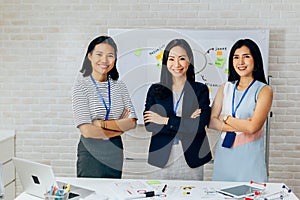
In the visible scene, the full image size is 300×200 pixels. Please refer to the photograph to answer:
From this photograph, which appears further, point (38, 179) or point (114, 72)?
point (114, 72)

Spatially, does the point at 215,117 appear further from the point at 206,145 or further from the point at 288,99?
the point at 288,99

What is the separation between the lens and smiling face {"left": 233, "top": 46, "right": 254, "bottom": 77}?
3746mm

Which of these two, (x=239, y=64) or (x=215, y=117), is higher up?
(x=239, y=64)

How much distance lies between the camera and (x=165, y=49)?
3906 millimetres

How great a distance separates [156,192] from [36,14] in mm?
2204

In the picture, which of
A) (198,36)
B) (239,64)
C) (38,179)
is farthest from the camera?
(198,36)

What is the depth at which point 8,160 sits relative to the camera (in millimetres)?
4137

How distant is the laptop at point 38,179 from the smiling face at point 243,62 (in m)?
1.61

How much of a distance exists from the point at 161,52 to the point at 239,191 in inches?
63.6

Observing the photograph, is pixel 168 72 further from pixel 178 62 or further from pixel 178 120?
pixel 178 120

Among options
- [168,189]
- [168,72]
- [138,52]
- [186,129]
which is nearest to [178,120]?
[186,129]

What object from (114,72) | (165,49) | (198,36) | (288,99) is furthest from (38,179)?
(288,99)

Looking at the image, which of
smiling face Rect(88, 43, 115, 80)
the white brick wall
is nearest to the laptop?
smiling face Rect(88, 43, 115, 80)

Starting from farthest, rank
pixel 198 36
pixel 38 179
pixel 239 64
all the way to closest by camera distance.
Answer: pixel 198 36, pixel 239 64, pixel 38 179
